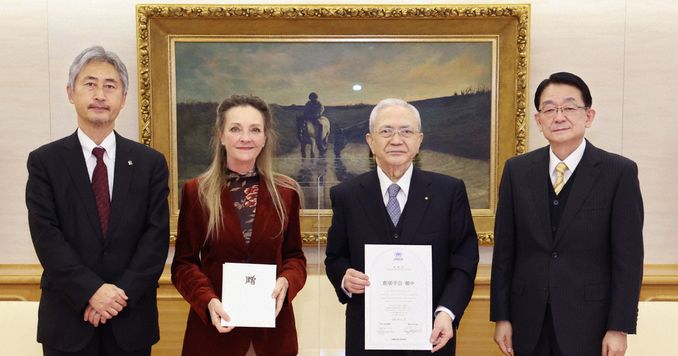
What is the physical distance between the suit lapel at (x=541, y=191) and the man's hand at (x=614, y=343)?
1.38 feet

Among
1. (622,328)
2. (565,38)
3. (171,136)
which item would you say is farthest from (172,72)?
(622,328)

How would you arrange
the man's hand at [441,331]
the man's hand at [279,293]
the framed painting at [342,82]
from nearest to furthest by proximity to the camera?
1. the man's hand at [441,331]
2. the man's hand at [279,293]
3. the framed painting at [342,82]

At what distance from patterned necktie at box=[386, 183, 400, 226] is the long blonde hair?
0.45 meters

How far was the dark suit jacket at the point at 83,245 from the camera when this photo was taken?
1.95 m

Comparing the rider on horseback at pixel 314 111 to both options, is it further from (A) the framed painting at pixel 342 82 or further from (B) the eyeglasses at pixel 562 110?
(B) the eyeglasses at pixel 562 110

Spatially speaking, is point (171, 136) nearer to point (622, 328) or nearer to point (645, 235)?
point (622, 328)

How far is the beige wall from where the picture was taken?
3.66 m

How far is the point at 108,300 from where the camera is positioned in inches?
75.7

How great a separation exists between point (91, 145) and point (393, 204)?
1313 mm

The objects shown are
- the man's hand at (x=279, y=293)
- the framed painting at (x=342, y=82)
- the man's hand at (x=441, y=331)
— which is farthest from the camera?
the framed painting at (x=342, y=82)

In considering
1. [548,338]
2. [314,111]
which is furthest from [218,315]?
[314,111]

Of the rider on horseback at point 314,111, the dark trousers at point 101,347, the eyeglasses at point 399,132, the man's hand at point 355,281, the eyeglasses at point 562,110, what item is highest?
the rider on horseback at point 314,111

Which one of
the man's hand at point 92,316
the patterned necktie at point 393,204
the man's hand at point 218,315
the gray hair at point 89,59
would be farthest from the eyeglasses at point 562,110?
the man's hand at point 92,316

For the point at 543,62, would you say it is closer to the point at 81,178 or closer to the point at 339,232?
the point at 339,232
